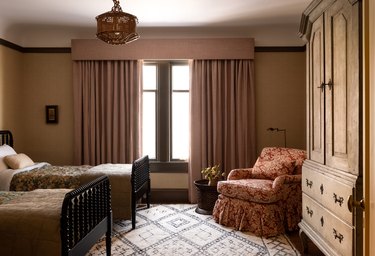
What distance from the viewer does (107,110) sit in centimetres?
534

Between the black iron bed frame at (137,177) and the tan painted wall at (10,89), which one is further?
the tan painted wall at (10,89)

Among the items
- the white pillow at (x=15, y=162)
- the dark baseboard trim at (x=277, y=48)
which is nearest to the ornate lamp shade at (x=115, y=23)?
the white pillow at (x=15, y=162)

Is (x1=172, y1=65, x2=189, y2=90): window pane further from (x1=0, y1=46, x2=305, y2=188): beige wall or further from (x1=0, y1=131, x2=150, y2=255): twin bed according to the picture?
(x1=0, y1=131, x2=150, y2=255): twin bed

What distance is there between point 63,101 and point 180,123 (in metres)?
1.97

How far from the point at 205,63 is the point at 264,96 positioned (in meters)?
1.09

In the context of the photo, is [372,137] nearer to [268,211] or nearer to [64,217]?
[64,217]

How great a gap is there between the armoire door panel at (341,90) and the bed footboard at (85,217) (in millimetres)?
1878

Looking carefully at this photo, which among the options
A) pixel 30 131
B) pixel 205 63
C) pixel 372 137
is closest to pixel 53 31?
pixel 30 131

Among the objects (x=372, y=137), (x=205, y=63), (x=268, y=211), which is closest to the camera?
(x=372, y=137)

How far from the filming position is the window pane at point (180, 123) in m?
5.54

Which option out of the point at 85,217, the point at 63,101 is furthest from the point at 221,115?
the point at 85,217

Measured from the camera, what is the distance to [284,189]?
388cm

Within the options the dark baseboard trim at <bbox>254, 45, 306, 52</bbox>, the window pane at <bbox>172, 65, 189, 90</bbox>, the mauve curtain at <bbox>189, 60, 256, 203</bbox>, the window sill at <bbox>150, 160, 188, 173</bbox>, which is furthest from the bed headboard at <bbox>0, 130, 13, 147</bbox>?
the dark baseboard trim at <bbox>254, 45, 306, 52</bbox>

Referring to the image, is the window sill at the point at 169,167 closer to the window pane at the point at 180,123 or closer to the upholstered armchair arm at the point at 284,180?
the window pane at the point at 180,123
